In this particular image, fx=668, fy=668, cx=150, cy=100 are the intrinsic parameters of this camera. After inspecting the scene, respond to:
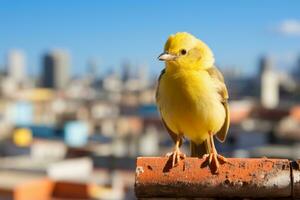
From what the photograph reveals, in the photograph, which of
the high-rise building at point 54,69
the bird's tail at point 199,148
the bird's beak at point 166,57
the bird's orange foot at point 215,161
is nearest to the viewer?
the bird's orange foot at point 215,161

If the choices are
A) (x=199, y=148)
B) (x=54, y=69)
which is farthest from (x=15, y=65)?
(x=199, y=148)

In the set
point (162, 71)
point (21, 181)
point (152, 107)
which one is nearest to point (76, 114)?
point (152, 107)

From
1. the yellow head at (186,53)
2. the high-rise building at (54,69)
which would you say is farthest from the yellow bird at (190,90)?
the high-rise building at (54,69)

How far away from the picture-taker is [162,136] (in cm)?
3525

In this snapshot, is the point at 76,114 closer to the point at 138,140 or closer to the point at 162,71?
the point at 138,140

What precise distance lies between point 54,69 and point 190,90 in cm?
9814

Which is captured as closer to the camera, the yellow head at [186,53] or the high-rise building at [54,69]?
the yellow head at [186,53]

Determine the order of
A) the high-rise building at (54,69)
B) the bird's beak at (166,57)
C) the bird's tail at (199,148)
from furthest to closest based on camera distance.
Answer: the high-rise building at (54,69)
the bird's tail at (199,148)
the bird's beak at (166,57)

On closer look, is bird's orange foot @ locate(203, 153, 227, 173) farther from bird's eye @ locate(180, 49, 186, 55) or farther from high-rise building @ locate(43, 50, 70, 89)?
high-rise building @ locate(43, 50, 70, 89)

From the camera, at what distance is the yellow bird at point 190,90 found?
3.46 meters

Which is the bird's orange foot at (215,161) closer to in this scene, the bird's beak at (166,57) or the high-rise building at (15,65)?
the bird's beak at (166,57)

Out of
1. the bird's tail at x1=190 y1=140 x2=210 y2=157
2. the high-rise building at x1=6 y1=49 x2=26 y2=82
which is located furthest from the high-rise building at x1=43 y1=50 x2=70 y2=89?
the bird's tail at x1=190 y1=140 x2=210 y2=157

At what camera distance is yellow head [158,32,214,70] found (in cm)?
348

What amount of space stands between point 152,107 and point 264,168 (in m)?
46.8
